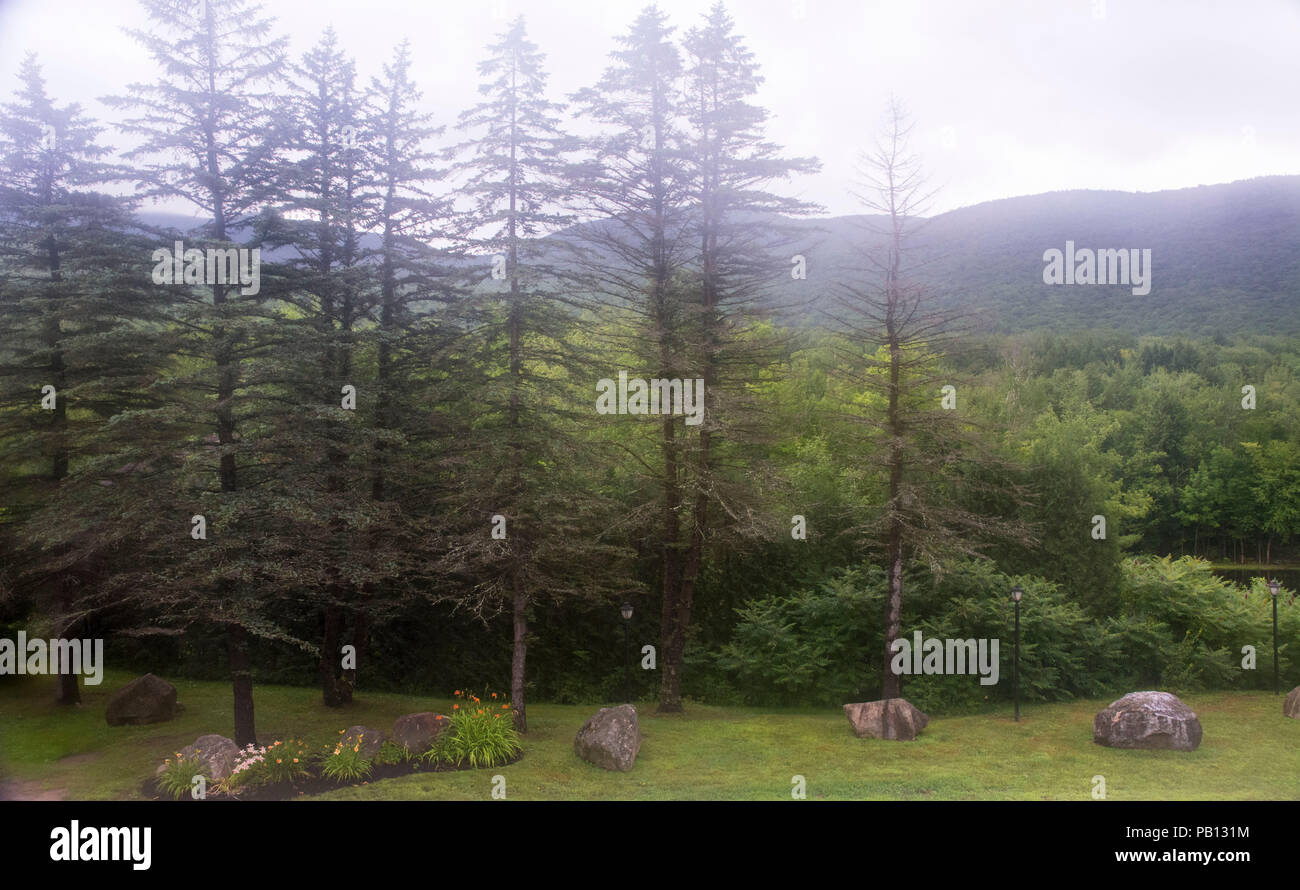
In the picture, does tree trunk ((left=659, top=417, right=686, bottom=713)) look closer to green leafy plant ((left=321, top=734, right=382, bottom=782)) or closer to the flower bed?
the flower bed

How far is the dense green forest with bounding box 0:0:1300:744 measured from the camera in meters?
11.9

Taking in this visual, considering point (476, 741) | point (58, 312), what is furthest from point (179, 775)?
point (58, 312)

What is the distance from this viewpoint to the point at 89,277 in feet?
41.1

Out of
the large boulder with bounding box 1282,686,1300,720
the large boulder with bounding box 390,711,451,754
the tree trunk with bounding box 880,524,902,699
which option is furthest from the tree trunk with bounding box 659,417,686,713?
the large boulder with bounding box 1282,686,1300,720

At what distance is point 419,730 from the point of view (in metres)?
12.2

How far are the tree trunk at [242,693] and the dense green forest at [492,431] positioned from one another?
11 cm

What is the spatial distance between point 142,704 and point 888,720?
14.6m

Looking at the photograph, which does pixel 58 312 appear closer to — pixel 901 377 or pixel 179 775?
pixel 179 775

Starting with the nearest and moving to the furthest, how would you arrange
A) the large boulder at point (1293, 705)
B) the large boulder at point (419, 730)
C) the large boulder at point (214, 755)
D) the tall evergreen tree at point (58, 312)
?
the large boulder at point (214, 755) < the large boulder at point (419, 730) < the tall evergreen tree at point (58, 312) < the large boulder at point (1293, 705)

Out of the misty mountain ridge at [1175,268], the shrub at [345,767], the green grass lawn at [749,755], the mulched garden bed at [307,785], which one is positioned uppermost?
the misty mountain ridge at [1175,268]

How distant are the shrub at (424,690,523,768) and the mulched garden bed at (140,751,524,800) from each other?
0.21m

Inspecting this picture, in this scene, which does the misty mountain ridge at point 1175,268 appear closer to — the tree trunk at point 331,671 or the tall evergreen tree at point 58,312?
the tree trunk at point 331,671

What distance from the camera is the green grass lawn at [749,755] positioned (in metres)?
11.0

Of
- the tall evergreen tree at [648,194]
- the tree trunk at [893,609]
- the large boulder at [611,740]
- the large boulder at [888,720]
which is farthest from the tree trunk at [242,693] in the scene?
the tree trunk at [893,609]
